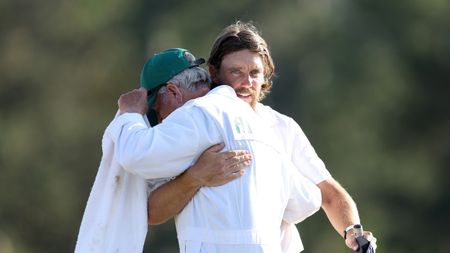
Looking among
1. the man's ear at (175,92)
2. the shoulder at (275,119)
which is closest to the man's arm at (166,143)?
the man's ear at (175,92)

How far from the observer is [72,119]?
53.6 feet

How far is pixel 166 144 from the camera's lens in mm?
4680

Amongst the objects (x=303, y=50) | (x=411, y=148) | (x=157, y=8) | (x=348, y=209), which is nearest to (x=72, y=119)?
(x=157, y=8)

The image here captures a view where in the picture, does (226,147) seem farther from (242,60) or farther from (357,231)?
(357,231)

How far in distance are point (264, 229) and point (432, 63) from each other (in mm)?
11618

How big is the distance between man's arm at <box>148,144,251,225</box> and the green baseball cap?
0.42 m

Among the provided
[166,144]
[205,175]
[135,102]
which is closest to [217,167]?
[205,175]

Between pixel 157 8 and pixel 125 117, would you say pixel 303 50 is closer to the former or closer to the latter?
pixel 157 8

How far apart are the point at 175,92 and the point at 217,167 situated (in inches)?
18.2

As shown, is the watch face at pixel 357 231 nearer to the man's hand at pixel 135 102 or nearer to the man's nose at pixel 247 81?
the man's nose at pixel 247 81

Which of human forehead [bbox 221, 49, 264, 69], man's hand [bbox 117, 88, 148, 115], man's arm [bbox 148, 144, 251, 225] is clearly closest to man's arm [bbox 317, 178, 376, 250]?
human forehead [bbox 221, 49, 264, 69]

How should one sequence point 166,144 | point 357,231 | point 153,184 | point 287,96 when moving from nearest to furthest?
point 166,144
point 153,184
point 357,231
point 287,96

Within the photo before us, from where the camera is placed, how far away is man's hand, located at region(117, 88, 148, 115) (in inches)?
196

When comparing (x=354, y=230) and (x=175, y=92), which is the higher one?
(x=175, y=92)
